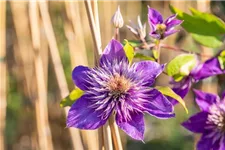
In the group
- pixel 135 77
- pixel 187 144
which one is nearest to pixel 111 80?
pixel 135 77

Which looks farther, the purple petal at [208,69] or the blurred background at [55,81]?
the blurred background at [55,81]

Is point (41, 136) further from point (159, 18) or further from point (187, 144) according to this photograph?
point (159, 18)

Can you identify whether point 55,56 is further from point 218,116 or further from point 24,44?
point 218,116

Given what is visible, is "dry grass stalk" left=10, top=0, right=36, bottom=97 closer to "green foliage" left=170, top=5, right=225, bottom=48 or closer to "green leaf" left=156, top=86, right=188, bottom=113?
"green foliage" left=170, top=5, right=225, bottom=48

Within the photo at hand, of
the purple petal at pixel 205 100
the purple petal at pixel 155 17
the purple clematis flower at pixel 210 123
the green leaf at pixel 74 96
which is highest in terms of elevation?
the purple petal at pixel 155 17

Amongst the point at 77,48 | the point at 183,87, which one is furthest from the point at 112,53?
the point at 77,48

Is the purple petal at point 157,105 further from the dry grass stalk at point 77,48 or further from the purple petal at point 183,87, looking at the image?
the dry grass stalk at point 77,48

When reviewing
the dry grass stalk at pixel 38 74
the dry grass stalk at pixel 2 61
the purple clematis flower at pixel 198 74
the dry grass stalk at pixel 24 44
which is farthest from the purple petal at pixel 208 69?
the dry grass stalk at pixel 24 44
